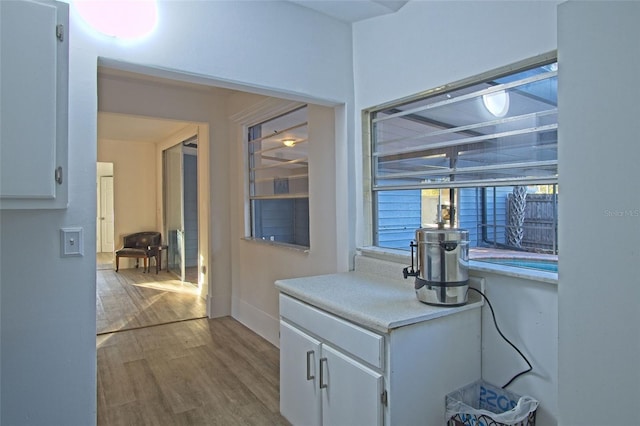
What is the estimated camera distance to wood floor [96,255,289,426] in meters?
2.33

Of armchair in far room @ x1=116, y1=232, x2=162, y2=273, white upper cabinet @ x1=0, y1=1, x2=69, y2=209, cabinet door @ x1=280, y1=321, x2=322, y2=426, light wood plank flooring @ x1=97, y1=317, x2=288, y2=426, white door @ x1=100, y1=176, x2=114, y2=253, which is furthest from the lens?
white door @ x1=100, y1=176, x2=114, y2=253

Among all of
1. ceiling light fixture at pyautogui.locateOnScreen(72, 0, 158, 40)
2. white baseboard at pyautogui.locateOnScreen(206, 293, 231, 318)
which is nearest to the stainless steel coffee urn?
ceiling light fixture at pyautogui.locateOnScreen(72, 0, 158, 40)

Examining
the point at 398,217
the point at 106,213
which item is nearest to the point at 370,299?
the point at 398,217

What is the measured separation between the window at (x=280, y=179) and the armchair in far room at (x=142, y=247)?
3348mm

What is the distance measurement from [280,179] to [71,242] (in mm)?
2013

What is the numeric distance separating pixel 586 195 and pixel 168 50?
6.13 ft

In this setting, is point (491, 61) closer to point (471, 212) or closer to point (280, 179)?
point (471, 212)

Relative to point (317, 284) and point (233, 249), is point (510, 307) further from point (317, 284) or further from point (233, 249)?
point (233, 249)

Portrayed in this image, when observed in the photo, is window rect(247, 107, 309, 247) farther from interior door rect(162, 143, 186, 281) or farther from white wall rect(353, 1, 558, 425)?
interior door rect(162, 143, 186, 281)

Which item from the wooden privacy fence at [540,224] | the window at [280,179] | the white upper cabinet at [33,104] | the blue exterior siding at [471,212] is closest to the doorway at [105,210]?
the window at [280,179]

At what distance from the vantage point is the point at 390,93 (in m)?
2.36

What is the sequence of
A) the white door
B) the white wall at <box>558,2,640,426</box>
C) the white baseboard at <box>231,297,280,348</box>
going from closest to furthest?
the white wall at <box>558,2,640,426</box>, the white baseboard at <box>231,297,280,348</box>, the white door

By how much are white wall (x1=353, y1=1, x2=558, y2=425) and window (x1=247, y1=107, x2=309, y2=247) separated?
1024mm

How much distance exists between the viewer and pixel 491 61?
181 cm
